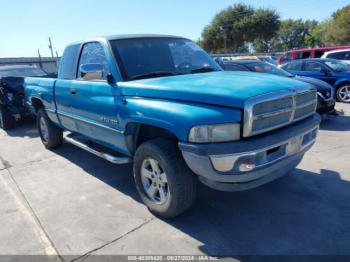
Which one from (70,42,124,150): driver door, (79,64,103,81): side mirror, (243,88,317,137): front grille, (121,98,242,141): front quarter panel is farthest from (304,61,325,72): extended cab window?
(121,98,242,141): front quarter panel

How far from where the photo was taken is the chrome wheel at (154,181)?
3352 millimetres

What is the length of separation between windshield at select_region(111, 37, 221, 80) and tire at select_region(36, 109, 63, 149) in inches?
112

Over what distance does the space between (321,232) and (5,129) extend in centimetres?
821

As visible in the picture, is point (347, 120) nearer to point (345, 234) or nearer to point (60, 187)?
point (345, 234)

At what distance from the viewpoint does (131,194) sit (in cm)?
417

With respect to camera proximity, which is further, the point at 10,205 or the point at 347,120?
the point at 347,120

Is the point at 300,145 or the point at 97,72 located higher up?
the point at 97,72

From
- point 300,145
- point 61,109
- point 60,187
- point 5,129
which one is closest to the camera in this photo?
point 300,145

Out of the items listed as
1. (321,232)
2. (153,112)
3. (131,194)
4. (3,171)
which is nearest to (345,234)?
(321,232)

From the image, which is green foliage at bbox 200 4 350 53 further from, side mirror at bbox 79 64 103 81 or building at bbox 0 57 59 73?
side mirror at bbox 79 64 103 81

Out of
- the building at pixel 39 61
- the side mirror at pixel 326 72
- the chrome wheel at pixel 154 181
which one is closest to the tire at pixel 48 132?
the chrome wheel at pixel 154 181

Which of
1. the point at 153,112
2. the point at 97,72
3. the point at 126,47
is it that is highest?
the point at 126,47

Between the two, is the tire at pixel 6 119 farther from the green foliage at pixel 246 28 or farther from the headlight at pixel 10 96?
the green foliage at pixel 246 28

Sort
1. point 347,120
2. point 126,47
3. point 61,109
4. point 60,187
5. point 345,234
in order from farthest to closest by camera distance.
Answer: point 347,120 < point 61,109 < point 60,187 < point 126,47 < point 345,234
